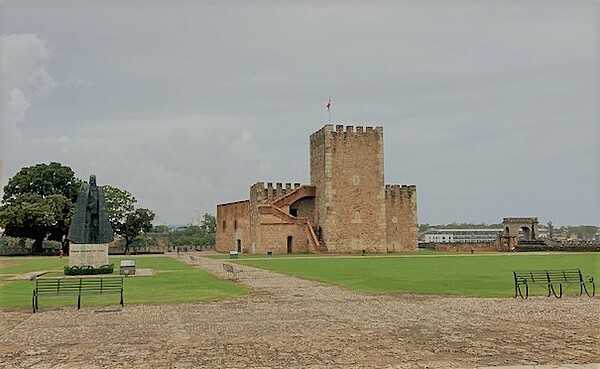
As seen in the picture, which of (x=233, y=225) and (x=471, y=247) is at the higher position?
(x=233, y=225)

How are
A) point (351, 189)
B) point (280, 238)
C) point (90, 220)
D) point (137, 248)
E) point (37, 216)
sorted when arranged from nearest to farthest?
point (90, 220), point (37, 216), point (280, 238), point (351, 189), point (137, 248)

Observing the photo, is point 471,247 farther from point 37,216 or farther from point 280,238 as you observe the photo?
point 37,216

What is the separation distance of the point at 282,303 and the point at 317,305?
2.94ft

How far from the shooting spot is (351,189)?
50.2 meters

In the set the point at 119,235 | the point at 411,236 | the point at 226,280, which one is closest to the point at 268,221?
the point at 411,236

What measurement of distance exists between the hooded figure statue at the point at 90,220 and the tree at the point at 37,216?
81.3 feet

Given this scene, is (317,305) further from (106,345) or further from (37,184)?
(37,184)

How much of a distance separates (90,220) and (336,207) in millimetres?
26742

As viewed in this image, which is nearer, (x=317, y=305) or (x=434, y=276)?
(x=317, y=305)

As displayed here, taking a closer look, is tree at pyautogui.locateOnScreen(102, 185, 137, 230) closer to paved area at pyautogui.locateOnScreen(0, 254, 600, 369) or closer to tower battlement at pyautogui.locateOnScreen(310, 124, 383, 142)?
tower battlement at pyautogui.locateOnScreen(310, 124, 383, 142)

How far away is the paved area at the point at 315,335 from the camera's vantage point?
25.8 ft

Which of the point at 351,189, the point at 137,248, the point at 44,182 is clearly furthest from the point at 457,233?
the point at 44,182

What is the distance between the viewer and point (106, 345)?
356 inches

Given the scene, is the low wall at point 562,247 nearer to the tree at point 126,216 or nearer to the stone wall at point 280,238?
the stone wall at point 280,238
